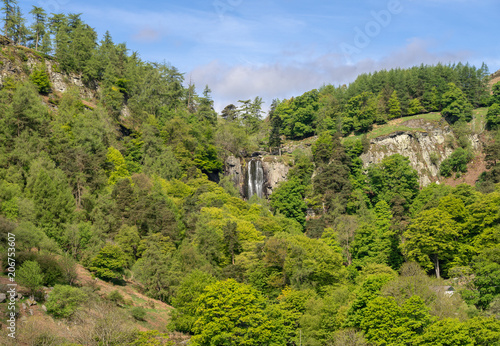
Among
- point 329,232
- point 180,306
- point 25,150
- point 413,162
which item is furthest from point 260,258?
point 413,162

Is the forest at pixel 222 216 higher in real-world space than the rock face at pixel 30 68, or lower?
lower

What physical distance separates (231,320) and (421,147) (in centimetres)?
6956

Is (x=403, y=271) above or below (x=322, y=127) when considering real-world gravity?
below

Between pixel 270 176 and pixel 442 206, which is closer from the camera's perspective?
pixel 442 206

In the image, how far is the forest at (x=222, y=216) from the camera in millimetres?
36281

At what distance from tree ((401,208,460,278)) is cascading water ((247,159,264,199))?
37.8 metres

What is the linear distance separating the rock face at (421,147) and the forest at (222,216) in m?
2.33

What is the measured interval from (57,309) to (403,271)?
116ft

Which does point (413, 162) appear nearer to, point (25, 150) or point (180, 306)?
point (180, 306)

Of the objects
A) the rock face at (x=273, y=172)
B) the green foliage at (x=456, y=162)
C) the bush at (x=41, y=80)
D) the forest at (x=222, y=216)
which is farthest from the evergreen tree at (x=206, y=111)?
the green foliage at (x=456, y=162)

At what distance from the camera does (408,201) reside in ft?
255

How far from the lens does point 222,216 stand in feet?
187

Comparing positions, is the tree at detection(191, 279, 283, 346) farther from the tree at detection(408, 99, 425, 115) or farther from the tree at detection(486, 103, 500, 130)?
the tree at detection(486, 103, 500, 130)

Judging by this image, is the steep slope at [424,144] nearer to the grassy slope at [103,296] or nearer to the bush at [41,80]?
the grassy slope at [103,296]
